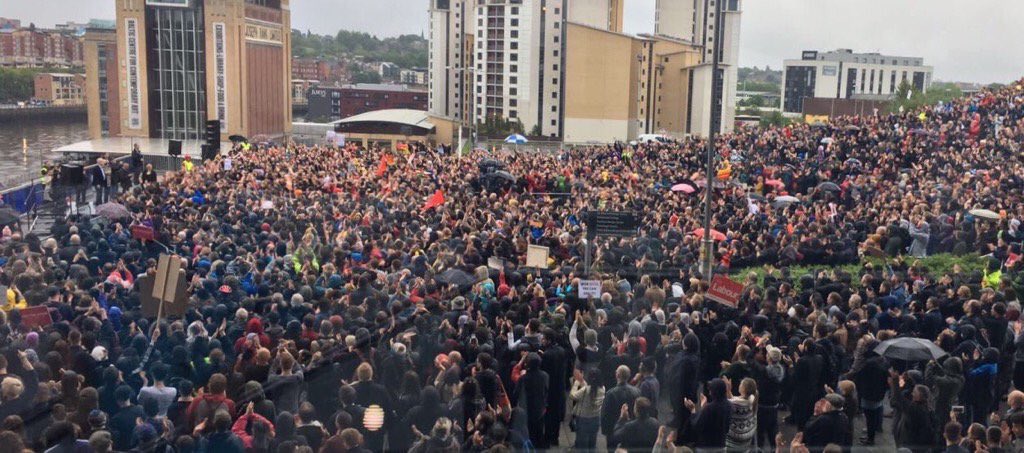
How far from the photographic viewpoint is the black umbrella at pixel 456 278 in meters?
13.8

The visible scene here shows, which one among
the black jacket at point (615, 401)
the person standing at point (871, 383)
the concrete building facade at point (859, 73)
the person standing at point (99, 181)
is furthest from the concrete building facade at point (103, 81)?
the concrete building facade at point (859, 73)

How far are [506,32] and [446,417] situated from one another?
9753cm

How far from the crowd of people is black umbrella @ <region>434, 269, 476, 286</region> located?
0.06m

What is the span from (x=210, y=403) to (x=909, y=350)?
22.1ft

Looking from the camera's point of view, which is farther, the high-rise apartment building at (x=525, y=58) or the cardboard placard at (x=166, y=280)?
the high-rise apartment building at (x=525, y=58)

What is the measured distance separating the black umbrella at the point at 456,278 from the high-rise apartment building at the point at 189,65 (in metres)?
63.0

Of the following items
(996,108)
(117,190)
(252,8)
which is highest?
(252,8)

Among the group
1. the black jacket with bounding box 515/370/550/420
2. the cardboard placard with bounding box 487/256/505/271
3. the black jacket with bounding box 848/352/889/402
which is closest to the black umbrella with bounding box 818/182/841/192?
the cardboard placard with bounding box 487/256/505/271

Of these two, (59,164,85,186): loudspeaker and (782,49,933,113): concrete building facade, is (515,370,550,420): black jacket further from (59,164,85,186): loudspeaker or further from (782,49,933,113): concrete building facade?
(782,49,933,113): concrete building facade

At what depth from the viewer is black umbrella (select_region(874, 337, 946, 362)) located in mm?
10016

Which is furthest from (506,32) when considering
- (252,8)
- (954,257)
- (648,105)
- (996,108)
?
(954,257)

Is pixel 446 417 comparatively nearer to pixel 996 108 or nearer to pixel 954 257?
pixel 954 257

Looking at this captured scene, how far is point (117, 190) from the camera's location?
29078 millimetres

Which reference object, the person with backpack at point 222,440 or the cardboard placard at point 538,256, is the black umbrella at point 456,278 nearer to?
the cardboard placard at point 538,256
